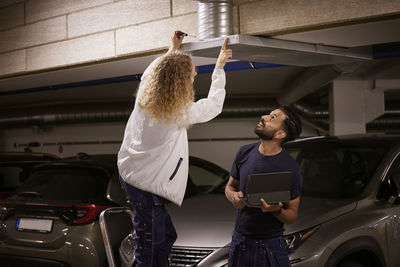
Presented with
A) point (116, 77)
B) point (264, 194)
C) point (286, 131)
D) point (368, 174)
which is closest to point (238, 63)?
point (116, 77)

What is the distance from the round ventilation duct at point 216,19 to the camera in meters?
4.11

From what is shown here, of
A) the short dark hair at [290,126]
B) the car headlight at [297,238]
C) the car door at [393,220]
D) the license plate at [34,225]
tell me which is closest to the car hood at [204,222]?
the car headlight at [297,238]

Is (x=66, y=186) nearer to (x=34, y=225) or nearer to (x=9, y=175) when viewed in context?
(x=34, y=225)

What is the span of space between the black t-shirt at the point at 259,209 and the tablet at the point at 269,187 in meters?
0.13

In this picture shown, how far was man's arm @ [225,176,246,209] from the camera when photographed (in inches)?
101

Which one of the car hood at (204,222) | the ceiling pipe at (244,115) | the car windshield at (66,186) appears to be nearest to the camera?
the car hood at (204,222)

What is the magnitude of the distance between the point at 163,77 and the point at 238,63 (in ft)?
10.4

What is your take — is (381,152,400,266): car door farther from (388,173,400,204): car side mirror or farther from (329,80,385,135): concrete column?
(329,80,385,135): concrete column

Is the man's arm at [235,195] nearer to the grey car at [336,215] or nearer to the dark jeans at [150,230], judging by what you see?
the dark jeans at [150,230]

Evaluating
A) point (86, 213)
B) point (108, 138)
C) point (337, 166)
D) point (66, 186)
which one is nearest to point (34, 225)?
point (66, 186)

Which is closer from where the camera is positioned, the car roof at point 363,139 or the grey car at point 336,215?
the grey car at point 336,215

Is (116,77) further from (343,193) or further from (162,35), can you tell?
(343,193)

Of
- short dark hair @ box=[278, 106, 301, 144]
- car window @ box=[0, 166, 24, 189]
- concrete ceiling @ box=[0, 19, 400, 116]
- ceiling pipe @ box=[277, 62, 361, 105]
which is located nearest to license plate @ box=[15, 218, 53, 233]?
car window @ box=[0, 166, 24, 189]

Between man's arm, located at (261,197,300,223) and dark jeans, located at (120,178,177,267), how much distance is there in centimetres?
62
